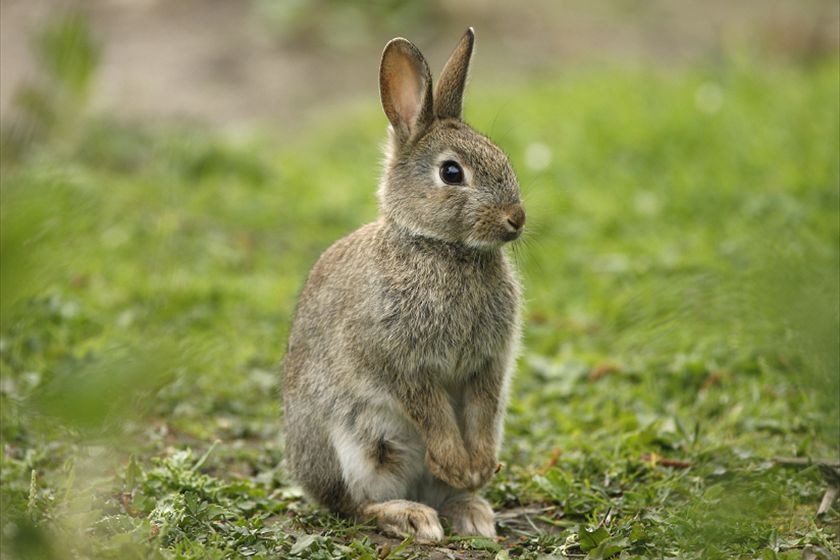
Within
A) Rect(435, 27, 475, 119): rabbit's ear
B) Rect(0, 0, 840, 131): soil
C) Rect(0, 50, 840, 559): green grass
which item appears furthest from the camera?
Rect(0, 0, 840, 131): soil

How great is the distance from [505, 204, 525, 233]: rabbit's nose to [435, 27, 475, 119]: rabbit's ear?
59 cm

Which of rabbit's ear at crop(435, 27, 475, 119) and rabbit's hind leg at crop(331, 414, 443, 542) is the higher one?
rabbit's ear at crop(435, 27, 475, 119)

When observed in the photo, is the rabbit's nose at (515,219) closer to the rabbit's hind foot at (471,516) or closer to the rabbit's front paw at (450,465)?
the rabbit's front paw at (450,465)

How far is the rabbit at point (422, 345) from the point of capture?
4.05 meters

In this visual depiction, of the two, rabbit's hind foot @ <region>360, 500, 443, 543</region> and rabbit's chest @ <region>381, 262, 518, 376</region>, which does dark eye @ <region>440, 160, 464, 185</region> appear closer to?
rabbit's chest @ <region>381, 262, 518, 376</region>

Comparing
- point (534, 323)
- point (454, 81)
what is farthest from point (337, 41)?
point (454, 81)

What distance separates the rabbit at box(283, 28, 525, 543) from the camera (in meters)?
4.05

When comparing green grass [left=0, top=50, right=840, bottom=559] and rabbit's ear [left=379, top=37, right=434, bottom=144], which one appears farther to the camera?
rabbit's ear [left=379, top=37, right=434, bottom=144]

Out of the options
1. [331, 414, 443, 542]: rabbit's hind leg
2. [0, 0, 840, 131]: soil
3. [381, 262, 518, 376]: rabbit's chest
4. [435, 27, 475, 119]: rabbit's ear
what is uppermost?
[0, 0, 840, 131]: soil

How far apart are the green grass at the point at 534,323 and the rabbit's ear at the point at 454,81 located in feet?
2.03

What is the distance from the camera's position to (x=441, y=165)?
13.8ft

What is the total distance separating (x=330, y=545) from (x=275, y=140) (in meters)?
7.51

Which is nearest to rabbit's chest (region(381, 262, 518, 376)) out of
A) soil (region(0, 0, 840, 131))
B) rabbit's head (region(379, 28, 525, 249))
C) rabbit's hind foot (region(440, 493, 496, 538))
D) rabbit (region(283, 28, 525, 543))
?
rabbit (region(283, 28, 525, 543))

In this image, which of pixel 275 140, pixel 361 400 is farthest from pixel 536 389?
pixel 275 140
